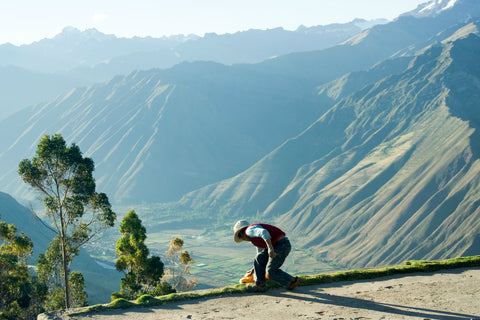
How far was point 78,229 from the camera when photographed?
41.8m

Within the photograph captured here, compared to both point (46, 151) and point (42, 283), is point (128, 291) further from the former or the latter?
point (46, 151)

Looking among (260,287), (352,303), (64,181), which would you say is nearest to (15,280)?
(64,181)

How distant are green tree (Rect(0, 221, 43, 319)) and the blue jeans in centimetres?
2175

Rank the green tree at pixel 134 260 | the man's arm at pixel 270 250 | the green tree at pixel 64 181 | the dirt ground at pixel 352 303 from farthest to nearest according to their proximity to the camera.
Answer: the green tree at pixel 134 260 < the green tree at pixel 64 181 < the man's arm at pixel 270 250 < the dirt ground at pixel 352 303

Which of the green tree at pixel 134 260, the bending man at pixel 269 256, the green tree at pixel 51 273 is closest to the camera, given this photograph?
the bending man at pixel 269 256

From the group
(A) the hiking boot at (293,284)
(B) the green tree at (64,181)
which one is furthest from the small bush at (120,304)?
(B) the green tree at (64,181)

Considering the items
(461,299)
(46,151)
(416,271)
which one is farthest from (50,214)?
(461,299)

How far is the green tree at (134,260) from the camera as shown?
35844mm

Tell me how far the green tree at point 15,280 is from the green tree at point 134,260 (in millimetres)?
6945

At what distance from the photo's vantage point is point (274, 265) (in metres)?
19.1

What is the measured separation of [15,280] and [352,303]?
2811 cm

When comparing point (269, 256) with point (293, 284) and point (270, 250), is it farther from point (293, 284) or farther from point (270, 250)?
point (293, 284)

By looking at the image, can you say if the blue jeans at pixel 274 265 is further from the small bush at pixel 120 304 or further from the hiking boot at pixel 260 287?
the small bush at pixel 120 304

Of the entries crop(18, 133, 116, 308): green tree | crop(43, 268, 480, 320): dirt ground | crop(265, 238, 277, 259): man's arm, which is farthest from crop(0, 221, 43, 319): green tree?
crop(265, 238, 277, 259): man's arm
